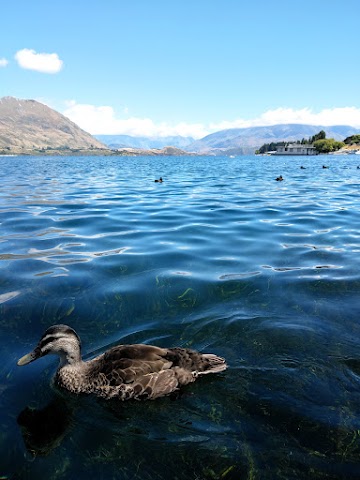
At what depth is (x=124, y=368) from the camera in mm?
6090

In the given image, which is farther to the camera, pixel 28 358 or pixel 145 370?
pixel 28 358

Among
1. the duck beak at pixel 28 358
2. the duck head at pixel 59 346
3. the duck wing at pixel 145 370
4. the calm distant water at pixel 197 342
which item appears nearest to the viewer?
the calm distant water at pixel 197 342

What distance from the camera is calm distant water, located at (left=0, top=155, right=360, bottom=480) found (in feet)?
16.1

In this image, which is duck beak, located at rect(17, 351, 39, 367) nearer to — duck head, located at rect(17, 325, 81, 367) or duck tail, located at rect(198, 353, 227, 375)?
duck head, located at rect(17, 325, 81, 367)

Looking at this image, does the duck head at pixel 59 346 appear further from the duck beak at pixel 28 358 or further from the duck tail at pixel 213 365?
the duck tail at pixel 213 365

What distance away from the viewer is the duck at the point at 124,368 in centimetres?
605

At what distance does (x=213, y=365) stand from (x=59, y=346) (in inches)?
107

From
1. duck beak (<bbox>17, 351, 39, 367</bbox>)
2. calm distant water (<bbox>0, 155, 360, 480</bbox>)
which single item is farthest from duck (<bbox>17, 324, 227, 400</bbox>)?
calm distant water (<bbox>0, 155, 360, 480</bbox>)

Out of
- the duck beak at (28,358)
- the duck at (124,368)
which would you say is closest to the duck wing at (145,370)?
the duck at (124,368)

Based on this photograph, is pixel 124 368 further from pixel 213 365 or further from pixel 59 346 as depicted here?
pixel 213 365

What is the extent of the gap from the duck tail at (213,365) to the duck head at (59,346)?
2237 mm

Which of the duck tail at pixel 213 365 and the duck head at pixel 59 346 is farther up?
the duck head at pixel 59 346

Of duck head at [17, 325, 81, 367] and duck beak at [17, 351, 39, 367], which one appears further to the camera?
duck head at [17, 325, 81, 367]

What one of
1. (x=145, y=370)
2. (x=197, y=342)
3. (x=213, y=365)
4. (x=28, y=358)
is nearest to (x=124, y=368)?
(x=145, y=370)
